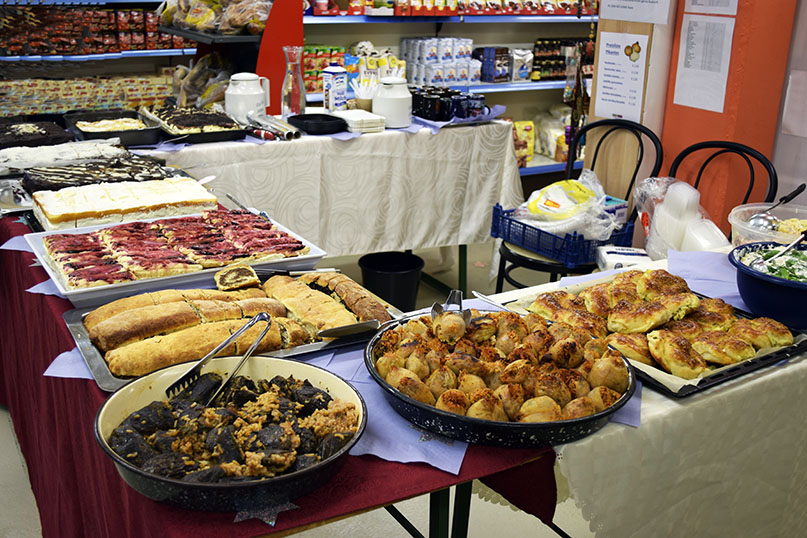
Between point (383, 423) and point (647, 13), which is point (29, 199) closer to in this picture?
point (383, 423)

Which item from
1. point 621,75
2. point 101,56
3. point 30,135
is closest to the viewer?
point 30,135

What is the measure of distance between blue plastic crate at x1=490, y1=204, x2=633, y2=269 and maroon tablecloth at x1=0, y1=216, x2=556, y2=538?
185 centimetres

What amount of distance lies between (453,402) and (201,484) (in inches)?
16.1

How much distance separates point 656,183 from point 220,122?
1970 millimetres

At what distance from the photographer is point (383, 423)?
4.10 ft

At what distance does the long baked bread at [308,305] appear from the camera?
1.55 metres

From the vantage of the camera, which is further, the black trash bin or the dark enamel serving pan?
the black trash bin

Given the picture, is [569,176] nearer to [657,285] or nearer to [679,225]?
[679,225]

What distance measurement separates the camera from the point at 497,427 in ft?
3.74

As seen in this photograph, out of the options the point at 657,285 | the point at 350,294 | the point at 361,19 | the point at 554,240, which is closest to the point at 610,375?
the point at 657,285

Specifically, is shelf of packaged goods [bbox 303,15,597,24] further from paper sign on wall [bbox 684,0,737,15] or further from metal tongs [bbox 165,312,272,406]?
metal tongs [bbox 165,312,272,406]

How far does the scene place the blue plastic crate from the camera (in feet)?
9.85

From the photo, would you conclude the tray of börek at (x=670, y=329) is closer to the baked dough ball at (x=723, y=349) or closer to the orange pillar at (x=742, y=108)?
the baked dough ball at (x=723, y=349)

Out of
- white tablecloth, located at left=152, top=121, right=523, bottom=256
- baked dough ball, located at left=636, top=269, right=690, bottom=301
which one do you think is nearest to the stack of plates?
white tablecloth, located at left=152, top=121, right=523, bottom=256
